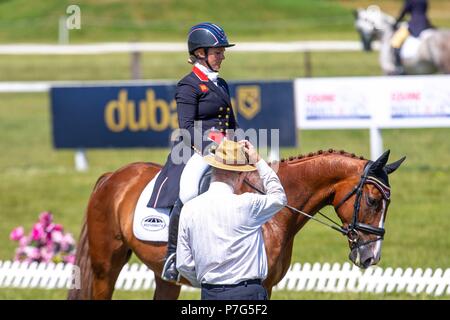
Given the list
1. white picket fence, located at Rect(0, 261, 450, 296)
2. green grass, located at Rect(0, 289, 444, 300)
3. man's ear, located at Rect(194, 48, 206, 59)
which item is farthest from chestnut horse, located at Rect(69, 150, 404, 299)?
green grass, located at Rect(0, 289, 444, 300)

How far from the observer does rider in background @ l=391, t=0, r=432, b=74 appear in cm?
2200

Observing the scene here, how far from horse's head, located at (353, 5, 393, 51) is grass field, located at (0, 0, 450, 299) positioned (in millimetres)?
2499

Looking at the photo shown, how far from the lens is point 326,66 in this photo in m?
30.3

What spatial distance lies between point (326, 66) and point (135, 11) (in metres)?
21.9

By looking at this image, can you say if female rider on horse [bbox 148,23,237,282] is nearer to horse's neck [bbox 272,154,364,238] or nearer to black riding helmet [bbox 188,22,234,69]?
black riding helmet [bbox 188,22,234,69]

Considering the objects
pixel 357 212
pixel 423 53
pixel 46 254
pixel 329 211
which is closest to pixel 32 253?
pixel 46 254

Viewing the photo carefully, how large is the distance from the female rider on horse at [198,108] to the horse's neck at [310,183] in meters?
0.63

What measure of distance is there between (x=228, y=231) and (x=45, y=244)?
21.1 feet

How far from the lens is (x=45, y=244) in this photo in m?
12.0

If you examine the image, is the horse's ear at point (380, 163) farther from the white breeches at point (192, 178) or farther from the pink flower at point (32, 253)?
the pink flower at point (32, 253)

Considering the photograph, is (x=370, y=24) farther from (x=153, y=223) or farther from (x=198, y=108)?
(x=198, y=108)

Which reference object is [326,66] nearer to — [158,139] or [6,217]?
Result: [158,139]

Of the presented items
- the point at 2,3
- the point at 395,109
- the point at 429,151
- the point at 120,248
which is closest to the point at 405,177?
the point at 395,109
